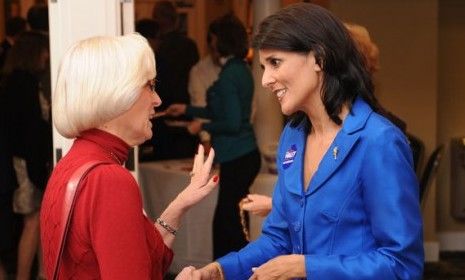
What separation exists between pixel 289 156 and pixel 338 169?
0.86 ft

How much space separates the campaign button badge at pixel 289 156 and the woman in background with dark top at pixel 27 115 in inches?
124

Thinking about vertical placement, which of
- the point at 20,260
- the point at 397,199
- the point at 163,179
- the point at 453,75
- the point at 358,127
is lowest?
the point at 20,260

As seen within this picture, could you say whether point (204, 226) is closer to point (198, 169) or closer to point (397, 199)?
point (198, 169)

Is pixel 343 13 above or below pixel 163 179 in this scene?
above

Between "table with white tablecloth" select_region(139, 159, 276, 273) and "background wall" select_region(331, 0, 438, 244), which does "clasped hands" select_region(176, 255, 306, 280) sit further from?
"background wall" select_region(331, 0, 438, 244)

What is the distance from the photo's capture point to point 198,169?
245 cm

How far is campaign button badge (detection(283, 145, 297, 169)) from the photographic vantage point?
2.30 meters

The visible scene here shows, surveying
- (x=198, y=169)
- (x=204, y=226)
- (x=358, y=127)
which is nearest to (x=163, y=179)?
(x=204, y=226)

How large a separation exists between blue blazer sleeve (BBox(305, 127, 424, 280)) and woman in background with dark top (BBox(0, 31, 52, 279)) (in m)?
3.48

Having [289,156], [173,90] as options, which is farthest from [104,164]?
[173,90]

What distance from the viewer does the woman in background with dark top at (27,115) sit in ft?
17.3

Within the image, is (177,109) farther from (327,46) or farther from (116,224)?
(116,224)

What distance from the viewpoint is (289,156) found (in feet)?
7.63

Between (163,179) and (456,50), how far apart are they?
2.44 meters
